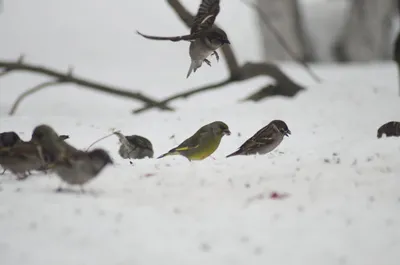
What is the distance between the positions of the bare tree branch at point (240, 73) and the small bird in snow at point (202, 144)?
381cm

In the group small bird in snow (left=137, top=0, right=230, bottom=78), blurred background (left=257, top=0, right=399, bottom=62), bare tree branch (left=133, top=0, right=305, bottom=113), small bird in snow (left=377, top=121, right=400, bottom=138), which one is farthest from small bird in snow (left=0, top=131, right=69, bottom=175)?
blurred background (left=257, top=0, right=399, bottom=62)

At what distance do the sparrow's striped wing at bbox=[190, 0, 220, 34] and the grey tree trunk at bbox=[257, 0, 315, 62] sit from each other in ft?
51.7

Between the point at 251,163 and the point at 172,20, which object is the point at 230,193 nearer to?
the point at 251,163

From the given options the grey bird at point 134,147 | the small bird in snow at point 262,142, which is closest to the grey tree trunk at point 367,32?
the small bird in snow at point 262,142

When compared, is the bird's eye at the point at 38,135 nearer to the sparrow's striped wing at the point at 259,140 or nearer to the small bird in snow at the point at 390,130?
the sparrow's striped wing at the point at 259,140

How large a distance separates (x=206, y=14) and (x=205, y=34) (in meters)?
0.26

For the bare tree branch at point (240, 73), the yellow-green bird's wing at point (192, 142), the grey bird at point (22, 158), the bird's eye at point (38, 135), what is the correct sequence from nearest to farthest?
the grey bird at point (22, 158) < the bird's eye at point (38, 135) < the yellow-green bird's wing at point (192, 142) < the bare tree branch at point (240, 73)

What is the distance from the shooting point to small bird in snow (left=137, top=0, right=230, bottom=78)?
6.66 m

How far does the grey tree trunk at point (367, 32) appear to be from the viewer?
Answer: 23.3 meters

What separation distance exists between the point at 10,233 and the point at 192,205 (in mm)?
1349

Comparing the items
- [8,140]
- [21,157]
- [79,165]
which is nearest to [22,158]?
[21,157]

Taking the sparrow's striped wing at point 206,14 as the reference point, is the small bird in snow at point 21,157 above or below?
below

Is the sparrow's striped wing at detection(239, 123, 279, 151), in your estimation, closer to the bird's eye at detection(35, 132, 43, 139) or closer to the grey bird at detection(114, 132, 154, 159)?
the grey bird at detection(114, 132, 154, 159)

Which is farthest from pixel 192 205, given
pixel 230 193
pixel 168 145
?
pixel 168 145
